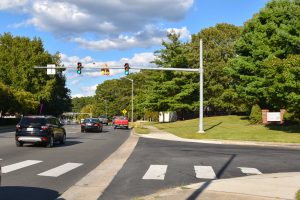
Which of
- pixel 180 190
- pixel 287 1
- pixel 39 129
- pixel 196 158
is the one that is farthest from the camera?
pixel 287 1

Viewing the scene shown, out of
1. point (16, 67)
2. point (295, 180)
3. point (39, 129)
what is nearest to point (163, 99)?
point (16, 67)

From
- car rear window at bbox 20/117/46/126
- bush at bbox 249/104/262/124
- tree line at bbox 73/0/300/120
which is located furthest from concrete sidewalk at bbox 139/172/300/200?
bush at bbox 249/104/262/124

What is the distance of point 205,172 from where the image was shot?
1466 centimetres

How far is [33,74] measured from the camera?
82.8 metres

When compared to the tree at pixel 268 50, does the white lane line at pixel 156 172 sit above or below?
below

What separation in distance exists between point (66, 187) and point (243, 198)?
422cm

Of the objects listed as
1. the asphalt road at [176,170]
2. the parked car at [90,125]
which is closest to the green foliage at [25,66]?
the parked car at [90,125]

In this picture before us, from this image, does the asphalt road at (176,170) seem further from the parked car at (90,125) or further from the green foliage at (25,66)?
the green foliage at (25,66)

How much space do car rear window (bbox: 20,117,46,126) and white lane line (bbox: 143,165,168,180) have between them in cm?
981

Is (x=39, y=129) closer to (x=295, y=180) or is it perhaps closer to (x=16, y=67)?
(x=295, y=180)

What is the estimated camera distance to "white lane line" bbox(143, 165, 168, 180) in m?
13.2

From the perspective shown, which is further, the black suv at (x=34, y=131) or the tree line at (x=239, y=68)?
the tree line at (x=239, y=68)

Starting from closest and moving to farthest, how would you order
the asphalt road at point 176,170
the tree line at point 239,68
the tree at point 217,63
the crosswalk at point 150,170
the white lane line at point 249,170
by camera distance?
the asphalt road at point 176,170 < the crosswalk at point 150,170 < the white lane line at point 249,170 < the tree line at point 239,68 < the tree at point 217,63

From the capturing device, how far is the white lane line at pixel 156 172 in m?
13.2
